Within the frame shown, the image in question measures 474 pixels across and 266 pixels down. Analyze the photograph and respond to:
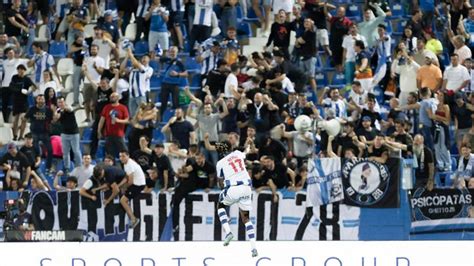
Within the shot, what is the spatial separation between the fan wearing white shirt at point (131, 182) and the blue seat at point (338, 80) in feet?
17.5

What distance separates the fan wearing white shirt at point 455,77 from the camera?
105 ft

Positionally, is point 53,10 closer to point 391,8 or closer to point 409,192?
point 391,8

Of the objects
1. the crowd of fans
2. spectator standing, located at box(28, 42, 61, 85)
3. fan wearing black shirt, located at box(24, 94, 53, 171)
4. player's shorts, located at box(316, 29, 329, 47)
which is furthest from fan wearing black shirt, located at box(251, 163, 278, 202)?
spectator standing, located at box(28, 42, 61, 85)

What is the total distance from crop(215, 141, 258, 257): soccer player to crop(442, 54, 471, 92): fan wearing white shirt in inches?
307

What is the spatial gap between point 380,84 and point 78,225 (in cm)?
805

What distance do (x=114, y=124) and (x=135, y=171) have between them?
2904 millimetres

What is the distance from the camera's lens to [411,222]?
27203mm

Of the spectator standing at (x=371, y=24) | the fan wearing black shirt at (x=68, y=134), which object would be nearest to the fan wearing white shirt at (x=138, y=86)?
the fan wearing black shirt at (x=68, y=134)

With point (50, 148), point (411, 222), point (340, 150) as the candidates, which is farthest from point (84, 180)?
point (411, 222)

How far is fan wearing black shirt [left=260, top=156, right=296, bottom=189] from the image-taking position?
28.5 m

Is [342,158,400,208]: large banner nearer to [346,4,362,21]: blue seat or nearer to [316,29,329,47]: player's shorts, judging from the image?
[316,29,329,47]: player's shorts

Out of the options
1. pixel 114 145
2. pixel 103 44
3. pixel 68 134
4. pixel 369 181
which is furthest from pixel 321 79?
pixel 369 181

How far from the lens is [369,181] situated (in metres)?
27.6

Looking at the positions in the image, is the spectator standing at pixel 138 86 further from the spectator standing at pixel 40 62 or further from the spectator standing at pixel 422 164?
the spectator standing at pixel 422 164
